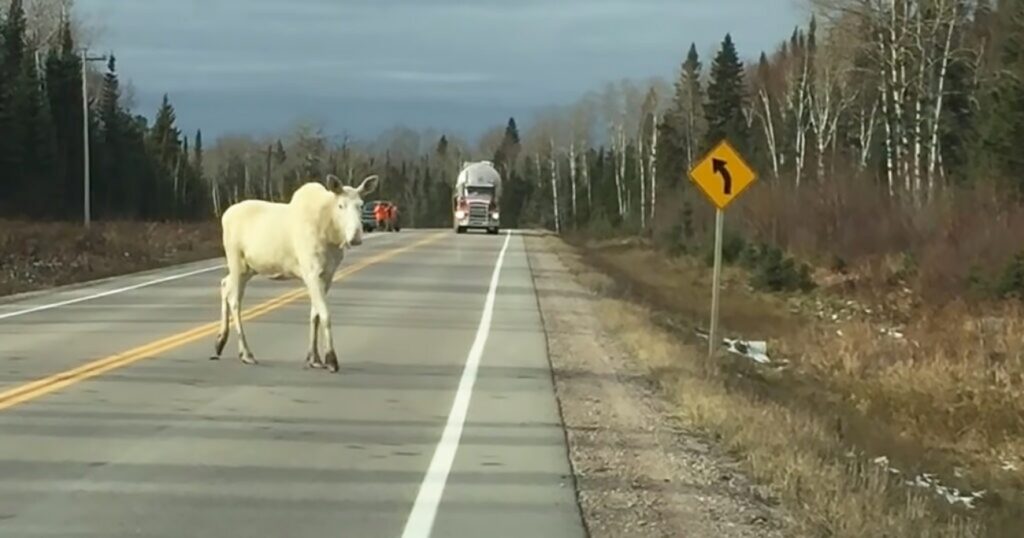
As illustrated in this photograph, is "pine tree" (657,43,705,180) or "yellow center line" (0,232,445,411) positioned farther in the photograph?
"pine tree" (657,43,705,180)

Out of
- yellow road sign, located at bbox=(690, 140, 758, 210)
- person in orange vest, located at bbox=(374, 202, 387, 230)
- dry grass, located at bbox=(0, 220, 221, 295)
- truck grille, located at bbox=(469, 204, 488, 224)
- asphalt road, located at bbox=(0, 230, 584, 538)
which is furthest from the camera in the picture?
person in orange vest, located at bbox=(374, 202, 387, 230)

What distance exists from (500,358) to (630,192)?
99.2m

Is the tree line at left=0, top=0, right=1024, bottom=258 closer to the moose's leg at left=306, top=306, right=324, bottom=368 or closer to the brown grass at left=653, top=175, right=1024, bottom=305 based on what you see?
the brown grass at left=653, top=175, right=1024, bottom=305

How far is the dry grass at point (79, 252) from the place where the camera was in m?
34.1

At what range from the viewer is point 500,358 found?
60.4 ft

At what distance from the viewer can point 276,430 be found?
39.5 feet

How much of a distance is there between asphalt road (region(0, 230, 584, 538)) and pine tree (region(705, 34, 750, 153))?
241 feet

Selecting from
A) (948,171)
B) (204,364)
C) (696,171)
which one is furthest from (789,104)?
(204,364)

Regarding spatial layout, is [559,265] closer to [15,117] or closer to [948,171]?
[948,171]

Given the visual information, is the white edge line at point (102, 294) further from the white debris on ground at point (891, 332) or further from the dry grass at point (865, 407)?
the white debris on ground at point (891, 332)

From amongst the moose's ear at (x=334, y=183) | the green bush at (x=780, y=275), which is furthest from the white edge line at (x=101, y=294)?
the green bush at (x=780, y=275)

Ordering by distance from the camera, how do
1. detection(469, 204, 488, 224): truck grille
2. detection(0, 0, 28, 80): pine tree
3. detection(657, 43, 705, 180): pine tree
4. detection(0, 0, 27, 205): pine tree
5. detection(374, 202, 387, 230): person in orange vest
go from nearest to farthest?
detection(469, 204, 488, 224): truck grille, detection(0, 0, 27, 205): pine tree, detection(0, 0, 28, 80): pine tree, detection(374, 202, 387, 230): person in orange vest, detection(657, 43, 705, 180): pine tree

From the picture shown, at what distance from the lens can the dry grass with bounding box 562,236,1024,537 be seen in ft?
34.5

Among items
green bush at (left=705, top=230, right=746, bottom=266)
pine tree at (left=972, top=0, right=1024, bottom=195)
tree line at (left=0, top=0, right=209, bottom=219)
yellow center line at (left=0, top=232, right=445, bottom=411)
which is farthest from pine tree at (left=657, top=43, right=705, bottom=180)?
yellow center line at (left=0, top=232, right=445, bottom=411)
